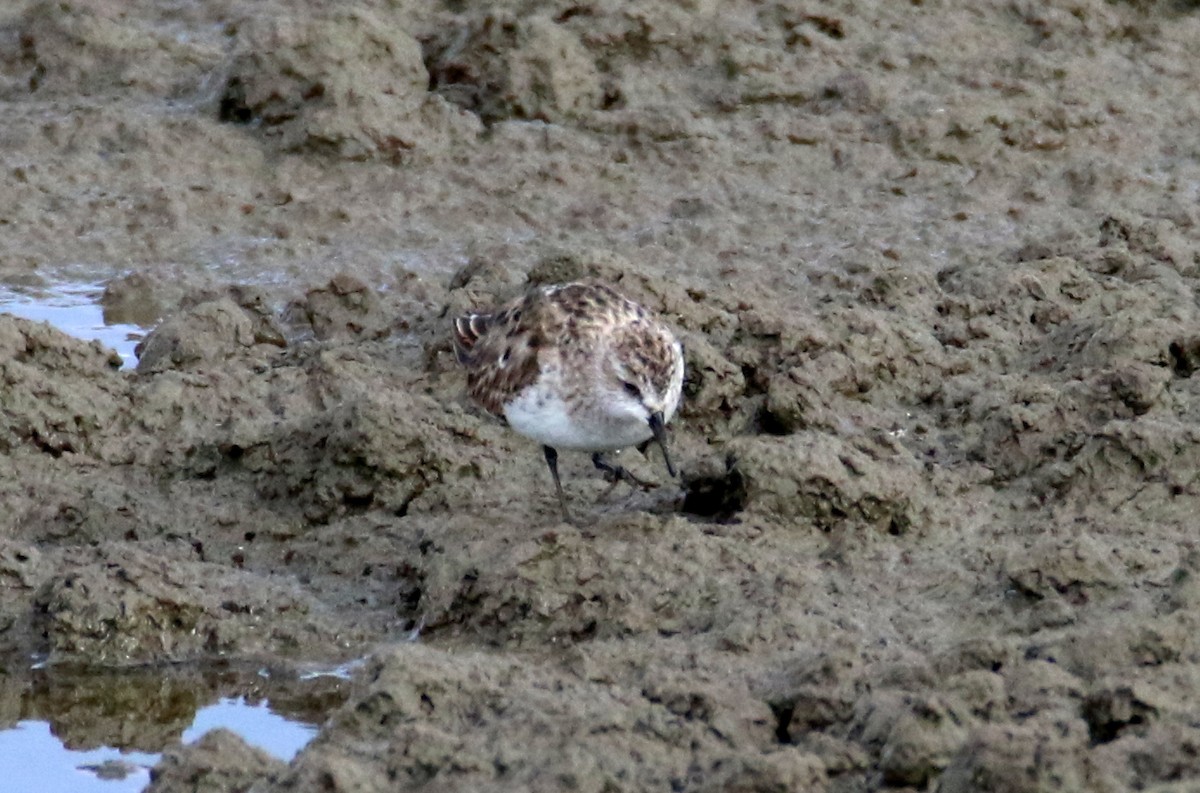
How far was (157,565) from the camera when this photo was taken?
22.3ft

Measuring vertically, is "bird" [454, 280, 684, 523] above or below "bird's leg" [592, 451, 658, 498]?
above

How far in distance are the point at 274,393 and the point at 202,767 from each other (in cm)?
304

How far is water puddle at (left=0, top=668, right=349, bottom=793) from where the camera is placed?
6.13 metres

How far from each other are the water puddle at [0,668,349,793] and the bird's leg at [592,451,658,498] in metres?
1.49

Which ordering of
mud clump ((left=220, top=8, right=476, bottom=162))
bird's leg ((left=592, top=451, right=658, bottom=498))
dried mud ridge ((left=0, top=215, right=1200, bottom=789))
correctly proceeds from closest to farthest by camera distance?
dried mud ridge ((left=0, top=215, right=1200, bottom=789)) → bird's leg ((left=592, top=451, right=658, bottom=498)) → mud clump ((left=220, top=8, right=476, bottom=162))

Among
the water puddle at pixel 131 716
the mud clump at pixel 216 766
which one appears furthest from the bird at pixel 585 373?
the mud clump at pixel 216 766

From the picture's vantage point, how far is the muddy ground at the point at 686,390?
5387mm

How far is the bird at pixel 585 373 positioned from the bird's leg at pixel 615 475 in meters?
0.42

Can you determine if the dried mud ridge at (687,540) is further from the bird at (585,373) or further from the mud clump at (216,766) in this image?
the bird at (585,373)

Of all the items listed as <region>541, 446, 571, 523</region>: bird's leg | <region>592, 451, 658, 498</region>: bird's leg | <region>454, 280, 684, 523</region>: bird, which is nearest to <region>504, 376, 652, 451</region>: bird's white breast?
<region>454, 280, 684, 523</region>: bird

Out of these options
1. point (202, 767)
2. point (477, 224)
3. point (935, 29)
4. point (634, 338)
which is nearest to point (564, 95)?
point (477, 224)

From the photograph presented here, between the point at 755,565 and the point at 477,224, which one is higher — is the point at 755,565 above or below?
above

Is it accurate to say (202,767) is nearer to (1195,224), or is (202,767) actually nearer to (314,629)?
(314,629)

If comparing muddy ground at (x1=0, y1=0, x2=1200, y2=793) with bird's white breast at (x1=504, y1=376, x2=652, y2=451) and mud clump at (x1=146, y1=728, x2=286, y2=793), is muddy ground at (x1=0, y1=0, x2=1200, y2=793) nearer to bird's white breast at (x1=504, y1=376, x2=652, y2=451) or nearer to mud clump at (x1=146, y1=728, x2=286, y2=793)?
mud clump at (x1=146, y1=728, x2=286, y2=793)
